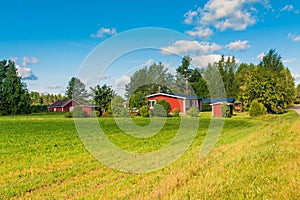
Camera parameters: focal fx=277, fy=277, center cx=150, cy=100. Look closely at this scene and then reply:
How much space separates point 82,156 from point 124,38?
4999 millimetres

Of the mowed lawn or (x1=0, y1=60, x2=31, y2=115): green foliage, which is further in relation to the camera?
(x1=0, y1=60, x2=31, y2=115): green foliage

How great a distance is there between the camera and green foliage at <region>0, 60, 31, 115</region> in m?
59.2

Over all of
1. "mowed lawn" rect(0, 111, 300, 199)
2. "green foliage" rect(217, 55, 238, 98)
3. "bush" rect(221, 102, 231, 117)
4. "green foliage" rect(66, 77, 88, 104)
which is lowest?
"mowed lawn" rect(0, 111, 300, 199)

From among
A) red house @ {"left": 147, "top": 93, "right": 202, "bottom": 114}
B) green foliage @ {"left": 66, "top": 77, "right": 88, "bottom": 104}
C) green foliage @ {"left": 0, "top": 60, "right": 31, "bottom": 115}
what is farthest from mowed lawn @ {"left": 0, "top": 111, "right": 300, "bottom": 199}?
green foliage @ {"left": 0, "top": 60, "right": 31, "bottom": 115}

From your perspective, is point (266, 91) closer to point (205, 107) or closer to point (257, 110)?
point (257, 110)

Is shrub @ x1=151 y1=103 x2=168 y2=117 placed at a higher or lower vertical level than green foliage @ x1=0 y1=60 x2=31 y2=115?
lower

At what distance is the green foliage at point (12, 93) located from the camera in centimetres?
5916

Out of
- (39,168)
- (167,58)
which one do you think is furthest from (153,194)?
(167,58)

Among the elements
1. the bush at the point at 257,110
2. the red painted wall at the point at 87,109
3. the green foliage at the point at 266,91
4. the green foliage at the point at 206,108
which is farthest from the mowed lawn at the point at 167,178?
the green foliage at the point at 206,108

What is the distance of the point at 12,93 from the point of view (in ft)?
198

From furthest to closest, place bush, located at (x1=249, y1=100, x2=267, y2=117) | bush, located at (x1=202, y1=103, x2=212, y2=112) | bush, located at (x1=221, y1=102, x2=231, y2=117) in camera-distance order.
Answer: bush, located at (x1=202, y1=103, x2=212, y2=112)
bush, located at (x1=221, y1=102, x2=231, y2=117)
bush, located at (x1=249, y1=100, x2=267, y2=117)

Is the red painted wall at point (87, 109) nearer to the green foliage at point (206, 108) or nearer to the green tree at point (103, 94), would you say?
the green tree at point (103, 94)

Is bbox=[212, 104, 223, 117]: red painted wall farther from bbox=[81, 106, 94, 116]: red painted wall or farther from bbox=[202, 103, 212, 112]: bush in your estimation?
bbox=[81, 106, 94, 116]: red painted wall

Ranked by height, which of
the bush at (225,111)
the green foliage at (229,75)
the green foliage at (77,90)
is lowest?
the bush at (225,111)
